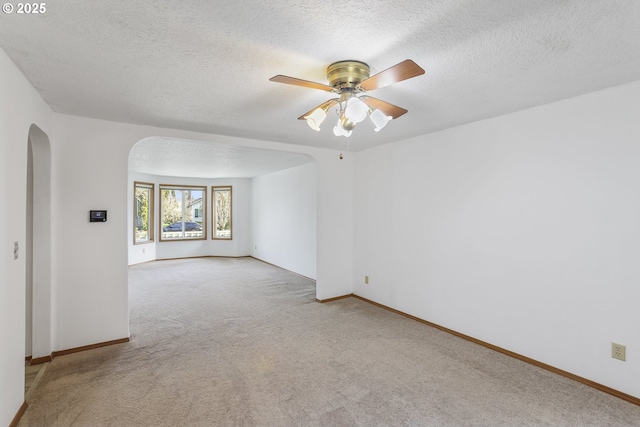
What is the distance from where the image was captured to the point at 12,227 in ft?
6.09

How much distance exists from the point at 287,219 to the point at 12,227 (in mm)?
5127

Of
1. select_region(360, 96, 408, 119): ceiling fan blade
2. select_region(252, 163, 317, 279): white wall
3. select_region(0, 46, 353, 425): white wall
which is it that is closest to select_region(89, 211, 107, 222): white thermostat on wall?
select_region(0, 46, 353, 425): white wall

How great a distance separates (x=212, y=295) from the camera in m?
4.78

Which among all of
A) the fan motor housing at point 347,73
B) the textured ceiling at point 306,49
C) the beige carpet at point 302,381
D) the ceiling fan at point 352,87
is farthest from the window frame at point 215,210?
the fan motor housing at point 347,73

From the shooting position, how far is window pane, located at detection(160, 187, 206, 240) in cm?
824

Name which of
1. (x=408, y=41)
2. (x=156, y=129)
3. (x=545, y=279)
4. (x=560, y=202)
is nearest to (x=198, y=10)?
(x=408, y=41)

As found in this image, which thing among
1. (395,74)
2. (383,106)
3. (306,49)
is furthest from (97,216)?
(395,74)

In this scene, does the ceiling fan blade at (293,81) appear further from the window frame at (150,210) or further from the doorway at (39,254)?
the window frame at (150,210)

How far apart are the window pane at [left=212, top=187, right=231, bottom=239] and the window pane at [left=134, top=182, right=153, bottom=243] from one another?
5.33 feet

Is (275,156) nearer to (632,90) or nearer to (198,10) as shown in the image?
(198,10)

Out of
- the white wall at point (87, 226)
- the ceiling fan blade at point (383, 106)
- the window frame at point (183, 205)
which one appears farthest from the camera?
the window frame at point (183, 205)

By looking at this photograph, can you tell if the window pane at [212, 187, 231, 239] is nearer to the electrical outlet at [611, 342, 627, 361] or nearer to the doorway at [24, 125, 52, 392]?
the doorway at [24, 125, 52, 392]

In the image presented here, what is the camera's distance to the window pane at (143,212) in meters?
7.58

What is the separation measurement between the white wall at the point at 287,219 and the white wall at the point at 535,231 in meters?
2.33
